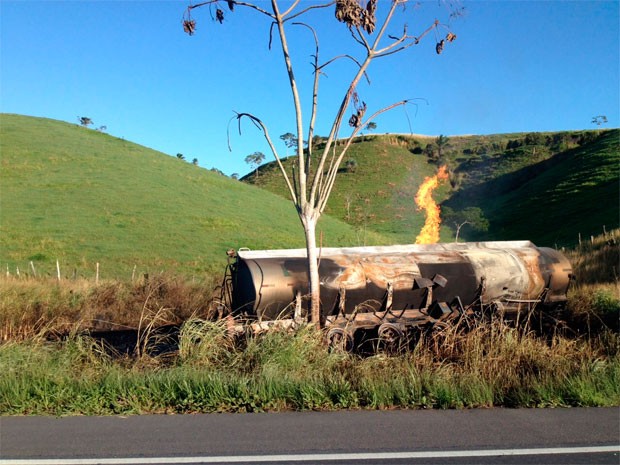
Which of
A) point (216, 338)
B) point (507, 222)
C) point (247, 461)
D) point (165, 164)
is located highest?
point (165, 164)

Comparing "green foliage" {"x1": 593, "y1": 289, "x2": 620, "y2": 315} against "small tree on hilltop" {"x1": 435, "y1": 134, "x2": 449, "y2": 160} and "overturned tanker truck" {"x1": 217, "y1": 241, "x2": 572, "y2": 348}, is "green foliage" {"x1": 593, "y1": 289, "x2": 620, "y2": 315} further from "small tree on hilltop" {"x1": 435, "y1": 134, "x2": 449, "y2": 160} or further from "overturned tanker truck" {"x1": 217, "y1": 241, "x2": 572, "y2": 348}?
"small tree on hilltop" {"x1": 435, "y1": 134, "x2": 449, "y2": 160}

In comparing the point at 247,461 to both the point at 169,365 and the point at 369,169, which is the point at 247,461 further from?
the point at 369,169

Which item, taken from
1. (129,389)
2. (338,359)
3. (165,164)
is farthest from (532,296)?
(165,164)

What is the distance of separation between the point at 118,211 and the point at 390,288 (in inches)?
1481

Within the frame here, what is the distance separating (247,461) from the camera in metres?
4.50

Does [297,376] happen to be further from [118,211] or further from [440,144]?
[440,144]

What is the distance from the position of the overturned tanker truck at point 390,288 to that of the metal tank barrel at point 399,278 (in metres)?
0.02

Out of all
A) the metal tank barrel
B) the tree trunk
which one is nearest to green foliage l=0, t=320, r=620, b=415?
the tree trunk

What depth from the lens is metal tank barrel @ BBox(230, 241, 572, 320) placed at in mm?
9492

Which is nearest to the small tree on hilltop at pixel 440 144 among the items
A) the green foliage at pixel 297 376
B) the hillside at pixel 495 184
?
the hillside at pixel 495 184

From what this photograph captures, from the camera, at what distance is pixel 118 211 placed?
43344 millimetres

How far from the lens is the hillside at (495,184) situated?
49750 millimetres

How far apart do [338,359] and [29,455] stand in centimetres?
395

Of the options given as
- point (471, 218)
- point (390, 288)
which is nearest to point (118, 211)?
point (471, 218)
